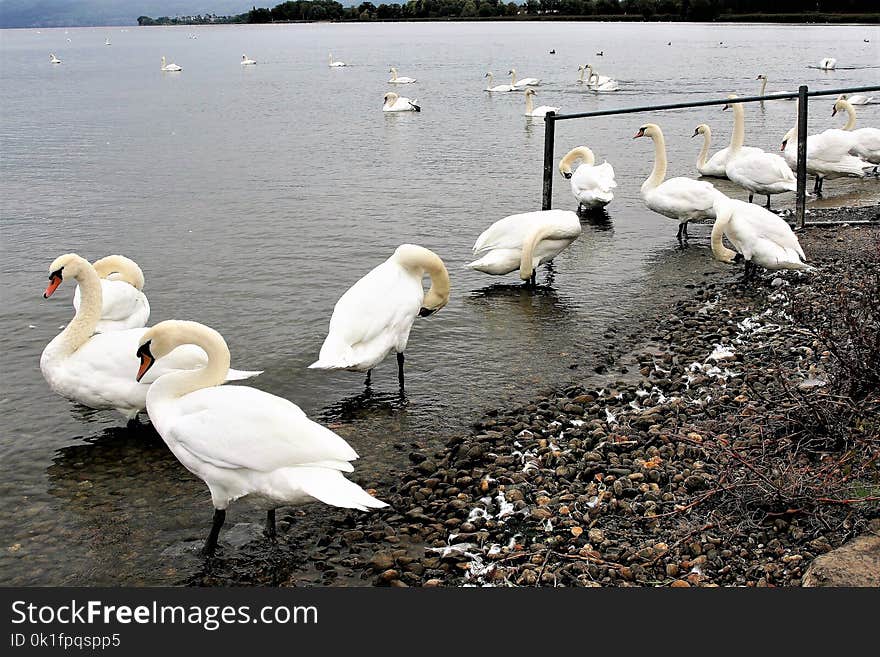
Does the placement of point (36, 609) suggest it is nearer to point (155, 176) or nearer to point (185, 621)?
point (185, 621)

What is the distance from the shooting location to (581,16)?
5143 inches

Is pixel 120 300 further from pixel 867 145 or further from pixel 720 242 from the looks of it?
pixel 867 145

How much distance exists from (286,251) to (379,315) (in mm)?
5272

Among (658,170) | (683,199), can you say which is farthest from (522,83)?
(683,199)

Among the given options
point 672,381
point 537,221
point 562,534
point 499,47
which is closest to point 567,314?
point 537,221

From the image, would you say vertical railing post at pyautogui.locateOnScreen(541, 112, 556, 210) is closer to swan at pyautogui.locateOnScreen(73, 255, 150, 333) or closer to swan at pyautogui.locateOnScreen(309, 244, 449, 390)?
swan at pyautogui.locateOnScreen(309, 244, 449, 390)

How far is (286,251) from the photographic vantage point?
510 inches

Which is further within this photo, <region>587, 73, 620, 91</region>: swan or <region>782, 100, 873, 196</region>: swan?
<region>587, 73, 620, 91</region>: swan

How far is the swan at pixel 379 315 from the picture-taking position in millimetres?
7809

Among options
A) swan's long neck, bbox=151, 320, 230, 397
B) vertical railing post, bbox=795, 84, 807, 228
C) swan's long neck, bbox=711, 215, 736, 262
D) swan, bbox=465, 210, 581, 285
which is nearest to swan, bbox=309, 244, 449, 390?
swan's long neck, bbox=151, 320, 230, 397

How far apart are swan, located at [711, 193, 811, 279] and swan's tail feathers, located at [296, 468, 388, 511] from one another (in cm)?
648

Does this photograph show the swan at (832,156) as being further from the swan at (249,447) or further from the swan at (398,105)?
the swan at (398,105)

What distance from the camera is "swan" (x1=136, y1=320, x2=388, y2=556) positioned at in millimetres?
5426

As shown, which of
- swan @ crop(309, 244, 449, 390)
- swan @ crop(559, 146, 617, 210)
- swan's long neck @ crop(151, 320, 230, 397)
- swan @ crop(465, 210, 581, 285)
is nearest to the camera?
swan's long neck @ crop(151, 320, 230, 397)
